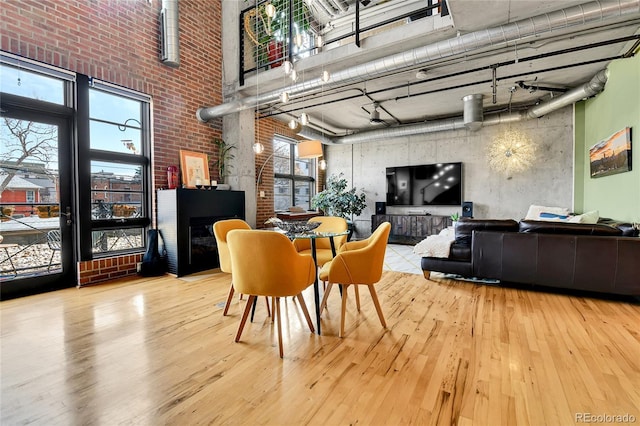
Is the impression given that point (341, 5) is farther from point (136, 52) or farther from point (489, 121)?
point (136, 52)

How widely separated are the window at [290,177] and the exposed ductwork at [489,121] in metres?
0.65

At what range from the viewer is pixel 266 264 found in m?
2.07

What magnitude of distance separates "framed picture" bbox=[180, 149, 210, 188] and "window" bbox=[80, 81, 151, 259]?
500 millimetres

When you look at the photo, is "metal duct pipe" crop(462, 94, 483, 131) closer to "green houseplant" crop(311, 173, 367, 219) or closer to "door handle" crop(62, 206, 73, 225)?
"green houseplant" crop(311, 173, 367, 219)

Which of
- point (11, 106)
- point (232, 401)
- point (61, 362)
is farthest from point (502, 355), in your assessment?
point (11, 106)

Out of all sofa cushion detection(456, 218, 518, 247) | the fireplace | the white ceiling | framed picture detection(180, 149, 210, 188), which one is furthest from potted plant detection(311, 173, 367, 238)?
sofa cushion detection(456, 218, 518, 247)

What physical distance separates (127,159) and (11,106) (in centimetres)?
125

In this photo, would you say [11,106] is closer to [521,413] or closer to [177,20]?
[177,20]

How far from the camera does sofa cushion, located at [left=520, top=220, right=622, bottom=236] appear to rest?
3.18m

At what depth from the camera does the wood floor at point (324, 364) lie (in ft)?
4.91

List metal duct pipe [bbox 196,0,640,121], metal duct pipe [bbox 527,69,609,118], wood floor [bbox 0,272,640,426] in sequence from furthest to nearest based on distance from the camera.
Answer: metal duct pipe [bbox 527,69,609,118]
metal duct pipe [bbox 196,0,640,121]
wood floor [bbox 0,272,640,426]

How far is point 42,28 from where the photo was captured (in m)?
3.27

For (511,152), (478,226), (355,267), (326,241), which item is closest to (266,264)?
(355,267)

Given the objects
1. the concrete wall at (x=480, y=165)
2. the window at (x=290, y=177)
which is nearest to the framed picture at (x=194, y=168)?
the window at (x=290, y=177)
